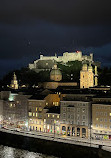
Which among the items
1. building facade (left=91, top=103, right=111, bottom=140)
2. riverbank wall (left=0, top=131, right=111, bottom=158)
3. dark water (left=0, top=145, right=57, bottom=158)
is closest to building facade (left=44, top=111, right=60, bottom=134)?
riverbank wall (left=0, top=131, right=111, bottom=158)

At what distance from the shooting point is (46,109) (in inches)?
1699

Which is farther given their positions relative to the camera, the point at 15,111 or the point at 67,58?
the point at 67,58

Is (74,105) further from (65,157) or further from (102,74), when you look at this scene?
(102,74)

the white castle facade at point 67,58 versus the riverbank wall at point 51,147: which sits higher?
the white castle facade at point 67,58

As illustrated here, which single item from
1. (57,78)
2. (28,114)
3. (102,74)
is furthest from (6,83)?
(28,114)

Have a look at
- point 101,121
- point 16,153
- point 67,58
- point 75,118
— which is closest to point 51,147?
point 16,153

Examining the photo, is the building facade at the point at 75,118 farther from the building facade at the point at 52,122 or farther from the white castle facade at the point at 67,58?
the white castle facade at the point at 67,58

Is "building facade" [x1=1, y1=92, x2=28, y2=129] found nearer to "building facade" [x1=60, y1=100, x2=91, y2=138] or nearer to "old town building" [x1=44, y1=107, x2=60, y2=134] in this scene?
"old town building" [x1=44, y1=107, x2=60, y2=134]

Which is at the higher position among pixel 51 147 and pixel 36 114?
pixel 36 114

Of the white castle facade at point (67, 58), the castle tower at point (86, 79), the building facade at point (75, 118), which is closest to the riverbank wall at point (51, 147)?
the building facade at point (75, 118)

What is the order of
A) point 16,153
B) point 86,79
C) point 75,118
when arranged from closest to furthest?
point 16,153 → point 75,118 → point 86,79

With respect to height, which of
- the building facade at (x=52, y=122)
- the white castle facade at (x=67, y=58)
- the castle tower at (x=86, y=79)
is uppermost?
the white castle facade at (x=67, y=58)

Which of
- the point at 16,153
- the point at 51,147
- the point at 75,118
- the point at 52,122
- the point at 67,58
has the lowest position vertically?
the point at 16,153

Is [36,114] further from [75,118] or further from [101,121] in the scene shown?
[101,121]
